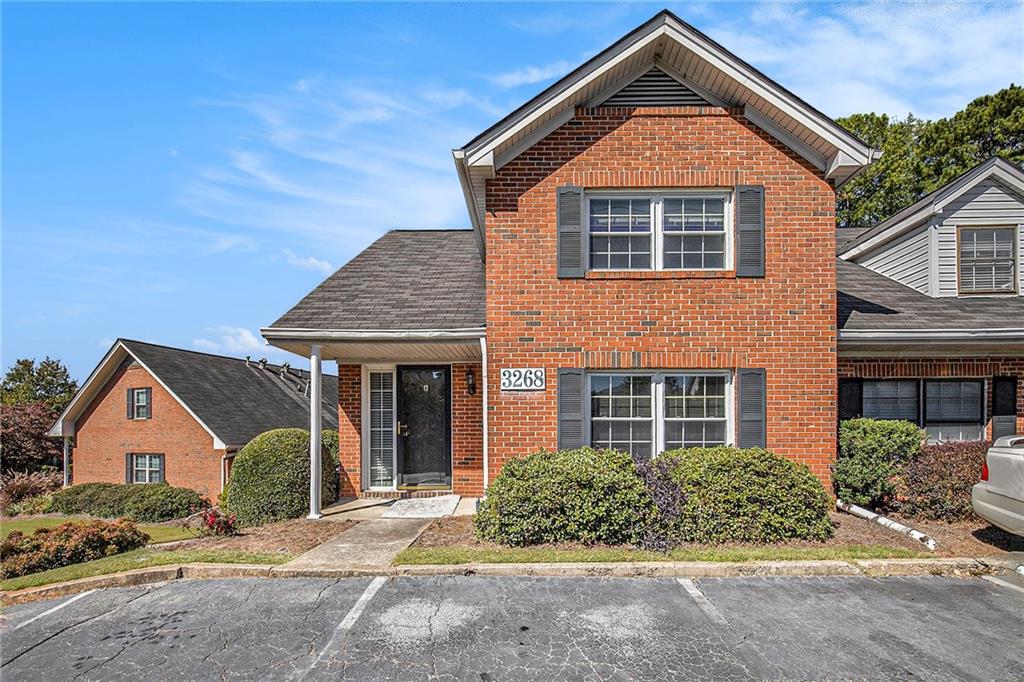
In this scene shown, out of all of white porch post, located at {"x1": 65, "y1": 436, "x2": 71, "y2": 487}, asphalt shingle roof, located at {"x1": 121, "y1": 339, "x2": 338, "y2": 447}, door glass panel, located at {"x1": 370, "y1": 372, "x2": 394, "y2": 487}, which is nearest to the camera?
door glass panel, located at {"x1": 370, "y1": 372, "x2": 394, "y2": 487}

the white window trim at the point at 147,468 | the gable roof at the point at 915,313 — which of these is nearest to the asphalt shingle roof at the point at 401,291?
the gable roof at the point at 915,313

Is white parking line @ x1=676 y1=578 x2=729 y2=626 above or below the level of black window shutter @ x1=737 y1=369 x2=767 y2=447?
below

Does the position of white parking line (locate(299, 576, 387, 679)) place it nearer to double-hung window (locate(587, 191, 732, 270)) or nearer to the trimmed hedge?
double-hung window (locate(587, 191, 732, 270))

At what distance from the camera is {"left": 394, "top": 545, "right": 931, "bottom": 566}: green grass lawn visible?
21.2ft

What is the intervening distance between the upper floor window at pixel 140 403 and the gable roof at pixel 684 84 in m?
19.6

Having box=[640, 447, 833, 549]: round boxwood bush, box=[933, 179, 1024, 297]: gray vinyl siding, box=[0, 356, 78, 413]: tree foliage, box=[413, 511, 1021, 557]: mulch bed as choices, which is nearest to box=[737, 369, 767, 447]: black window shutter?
box=[640, 447, 833, 549]: round boxwood bush

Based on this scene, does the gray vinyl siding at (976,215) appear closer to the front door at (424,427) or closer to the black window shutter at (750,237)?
the black window shutter at (750,237)

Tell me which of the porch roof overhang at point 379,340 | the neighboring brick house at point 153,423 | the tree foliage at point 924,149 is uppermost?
the tree foliage at point 924,149

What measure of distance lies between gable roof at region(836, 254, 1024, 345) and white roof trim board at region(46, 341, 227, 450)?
71.5 feet

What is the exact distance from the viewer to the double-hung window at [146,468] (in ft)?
74.6

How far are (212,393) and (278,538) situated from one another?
1840cm

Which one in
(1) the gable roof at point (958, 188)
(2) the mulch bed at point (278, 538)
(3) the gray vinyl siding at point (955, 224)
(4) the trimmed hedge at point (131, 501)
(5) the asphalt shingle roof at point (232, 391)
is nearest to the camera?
(2) the mulch bed at point (278, 538)

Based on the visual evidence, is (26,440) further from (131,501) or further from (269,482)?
(269,482)

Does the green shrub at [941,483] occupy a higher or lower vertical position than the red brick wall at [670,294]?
lower
